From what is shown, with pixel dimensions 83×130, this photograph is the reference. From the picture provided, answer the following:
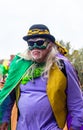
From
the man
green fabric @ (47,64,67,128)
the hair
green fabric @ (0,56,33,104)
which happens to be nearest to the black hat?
the man

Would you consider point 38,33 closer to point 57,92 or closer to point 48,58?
point 48,58

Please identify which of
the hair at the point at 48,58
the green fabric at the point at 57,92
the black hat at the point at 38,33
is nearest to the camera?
the green fabric at the point at 57,92

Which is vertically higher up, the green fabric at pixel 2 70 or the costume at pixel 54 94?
the costume at pixel 54 94

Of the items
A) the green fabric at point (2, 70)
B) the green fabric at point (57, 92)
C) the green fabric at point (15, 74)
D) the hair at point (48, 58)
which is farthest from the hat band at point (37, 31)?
the green fabric at point (2, 70)

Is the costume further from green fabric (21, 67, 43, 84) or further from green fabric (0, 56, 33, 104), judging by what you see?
green fabric (0, 56, 33, 104)

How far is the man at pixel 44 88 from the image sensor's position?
196 inches

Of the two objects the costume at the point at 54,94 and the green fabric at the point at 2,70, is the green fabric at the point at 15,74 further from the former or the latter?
the green fabric at the point at 2,70

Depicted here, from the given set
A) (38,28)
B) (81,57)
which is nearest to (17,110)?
(38,28)

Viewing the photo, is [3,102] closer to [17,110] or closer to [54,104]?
[17,110]

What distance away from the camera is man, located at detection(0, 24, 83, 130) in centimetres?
497

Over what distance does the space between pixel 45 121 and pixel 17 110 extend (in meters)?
0.43

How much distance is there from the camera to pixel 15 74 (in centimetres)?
526

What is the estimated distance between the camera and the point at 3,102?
533 cm

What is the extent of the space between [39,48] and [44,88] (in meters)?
0.41
